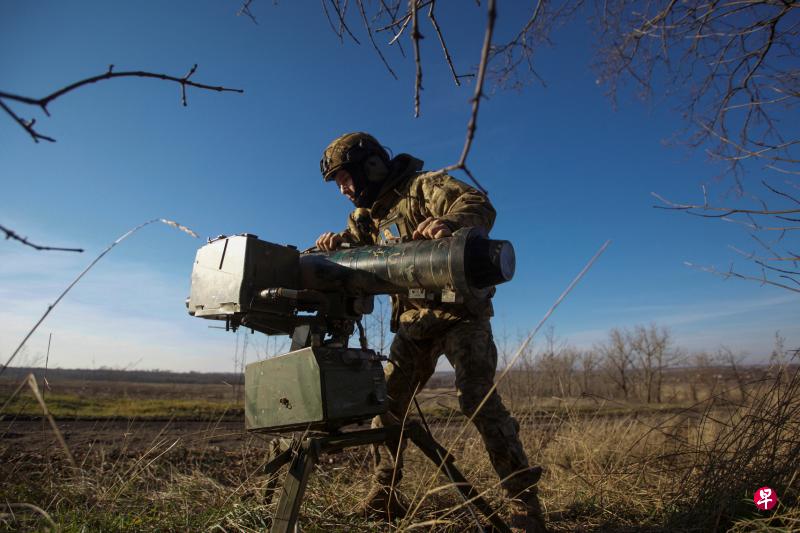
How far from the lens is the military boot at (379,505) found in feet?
8.55

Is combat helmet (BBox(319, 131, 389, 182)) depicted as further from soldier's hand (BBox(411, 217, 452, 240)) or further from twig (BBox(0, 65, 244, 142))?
twig (BBox(0, 65, 244, 142))

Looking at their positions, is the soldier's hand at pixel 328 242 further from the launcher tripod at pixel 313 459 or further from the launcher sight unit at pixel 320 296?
the launcher tripod at pixel 313 459

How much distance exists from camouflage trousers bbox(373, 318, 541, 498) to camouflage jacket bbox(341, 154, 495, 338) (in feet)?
0.16

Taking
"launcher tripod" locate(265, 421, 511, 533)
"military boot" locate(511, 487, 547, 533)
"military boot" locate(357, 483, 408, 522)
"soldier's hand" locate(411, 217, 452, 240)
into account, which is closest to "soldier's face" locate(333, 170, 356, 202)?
"soldier's hand" locate(411, 217, 452, 240)

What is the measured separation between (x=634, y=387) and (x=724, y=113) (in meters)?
17.7

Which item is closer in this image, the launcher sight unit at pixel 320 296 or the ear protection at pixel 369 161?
the launcher sight unit at pixel 320 296

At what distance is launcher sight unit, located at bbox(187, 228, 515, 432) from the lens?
1.83 m

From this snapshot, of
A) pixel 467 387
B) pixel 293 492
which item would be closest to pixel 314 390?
pixel 293 492

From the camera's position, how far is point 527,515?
2299 mm

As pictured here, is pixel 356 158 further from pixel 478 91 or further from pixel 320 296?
pixel 478 91

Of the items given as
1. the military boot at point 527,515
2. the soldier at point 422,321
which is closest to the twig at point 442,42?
the soldier at point 422,321

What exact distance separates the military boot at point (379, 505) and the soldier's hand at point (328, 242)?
4.43 feet

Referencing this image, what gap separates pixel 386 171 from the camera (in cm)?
314

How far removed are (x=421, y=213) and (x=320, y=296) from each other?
3.58ft
